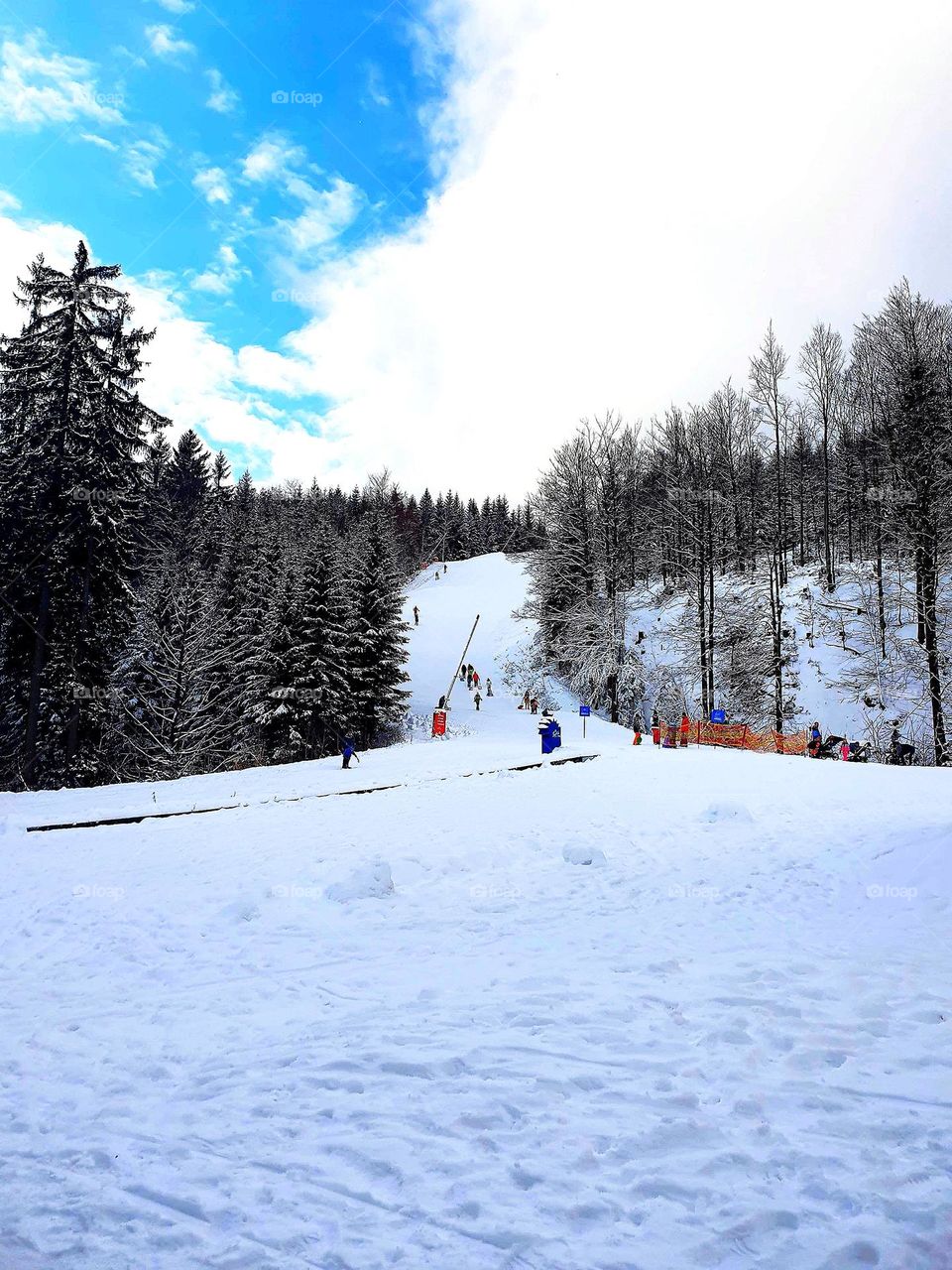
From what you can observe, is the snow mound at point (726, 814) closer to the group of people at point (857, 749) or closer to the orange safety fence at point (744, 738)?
the group of people at point (857, 749)

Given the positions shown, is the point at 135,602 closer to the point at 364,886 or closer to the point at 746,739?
Result: the point at 364,886

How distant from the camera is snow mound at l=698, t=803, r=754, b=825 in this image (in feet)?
33.2

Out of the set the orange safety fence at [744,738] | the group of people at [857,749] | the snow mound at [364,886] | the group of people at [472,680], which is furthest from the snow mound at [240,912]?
the group of people at [472,680]

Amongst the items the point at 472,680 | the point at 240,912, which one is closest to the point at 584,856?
the point at 240,912

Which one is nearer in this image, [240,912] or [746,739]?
[240,912]

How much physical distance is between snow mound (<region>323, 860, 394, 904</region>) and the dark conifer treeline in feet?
51.0

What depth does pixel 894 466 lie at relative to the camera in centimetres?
1942

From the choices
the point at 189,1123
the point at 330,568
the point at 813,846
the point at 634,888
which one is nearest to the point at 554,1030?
the point at 189,1123

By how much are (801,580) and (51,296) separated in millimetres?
36826

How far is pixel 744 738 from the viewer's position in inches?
914

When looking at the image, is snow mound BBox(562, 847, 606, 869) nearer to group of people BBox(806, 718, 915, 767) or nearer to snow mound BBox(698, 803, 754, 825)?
snow mound BBox(698, 803, 754, 825)

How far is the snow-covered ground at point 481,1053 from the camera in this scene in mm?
2713

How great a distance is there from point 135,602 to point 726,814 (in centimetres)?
1984

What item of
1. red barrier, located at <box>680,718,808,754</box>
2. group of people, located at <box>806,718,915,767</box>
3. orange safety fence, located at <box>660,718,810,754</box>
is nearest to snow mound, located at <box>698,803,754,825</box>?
group of people, located at <box>806,718,915,767</box>
